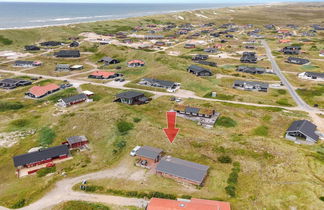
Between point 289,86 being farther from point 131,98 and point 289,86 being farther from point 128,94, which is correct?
point 128,94

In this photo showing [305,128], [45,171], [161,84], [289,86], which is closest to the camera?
[45,171]

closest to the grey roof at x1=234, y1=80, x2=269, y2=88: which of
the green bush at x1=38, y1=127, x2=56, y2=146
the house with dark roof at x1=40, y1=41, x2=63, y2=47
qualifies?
the green bush at x1=38, y1=127, x2=56, y2=146

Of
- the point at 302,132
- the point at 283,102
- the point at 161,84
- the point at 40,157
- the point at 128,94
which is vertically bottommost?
the point at 40,157

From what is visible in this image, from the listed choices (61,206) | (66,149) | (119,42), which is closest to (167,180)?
(61,206)

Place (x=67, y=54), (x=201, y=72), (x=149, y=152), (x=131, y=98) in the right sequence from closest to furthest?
(x=149, y=152)
(x=131, y=98)
(x=201, y=72)
(x=67, y=54)

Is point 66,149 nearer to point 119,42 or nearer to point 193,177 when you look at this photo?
point 193,177

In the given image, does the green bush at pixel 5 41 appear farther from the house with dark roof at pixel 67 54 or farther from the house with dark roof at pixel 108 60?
the house with dark roof at pixel 108 60

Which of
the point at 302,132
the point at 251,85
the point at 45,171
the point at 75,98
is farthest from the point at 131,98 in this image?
the point at 302,132
